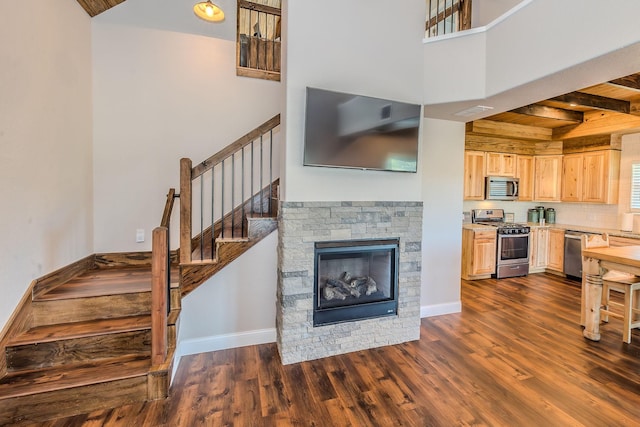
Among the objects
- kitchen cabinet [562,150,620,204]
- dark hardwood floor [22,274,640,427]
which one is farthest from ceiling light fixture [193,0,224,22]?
kitchen cabinet [562,150,620,204]

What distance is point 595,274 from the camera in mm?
2992

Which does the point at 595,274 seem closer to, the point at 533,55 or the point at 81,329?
the point at 533,55

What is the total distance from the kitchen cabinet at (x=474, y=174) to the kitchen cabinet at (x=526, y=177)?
1.02m

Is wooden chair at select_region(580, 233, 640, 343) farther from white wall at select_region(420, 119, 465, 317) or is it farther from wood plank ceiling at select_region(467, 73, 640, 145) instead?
wood plank ceiling at select_region(467, 73, 640, 145)

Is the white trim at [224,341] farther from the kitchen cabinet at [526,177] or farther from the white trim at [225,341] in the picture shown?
the kitchen cabinet at [526,177]

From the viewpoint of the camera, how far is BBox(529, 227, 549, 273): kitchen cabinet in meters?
5.46

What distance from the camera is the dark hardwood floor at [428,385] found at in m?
1.90

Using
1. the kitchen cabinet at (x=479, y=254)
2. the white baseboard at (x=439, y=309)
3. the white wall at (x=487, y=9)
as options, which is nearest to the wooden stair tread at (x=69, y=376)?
the white baseboard at (x=439, y=309)

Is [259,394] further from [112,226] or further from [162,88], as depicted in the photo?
[162,88]

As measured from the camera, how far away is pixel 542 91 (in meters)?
2.72

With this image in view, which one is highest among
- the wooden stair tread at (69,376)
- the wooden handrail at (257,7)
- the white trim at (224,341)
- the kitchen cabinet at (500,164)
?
the wooden handrail at (257,7)

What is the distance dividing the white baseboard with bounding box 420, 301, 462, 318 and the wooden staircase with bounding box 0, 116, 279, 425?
226cm

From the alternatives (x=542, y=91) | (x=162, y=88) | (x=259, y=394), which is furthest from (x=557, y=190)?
(x=162, y=88)

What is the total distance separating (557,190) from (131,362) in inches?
288
